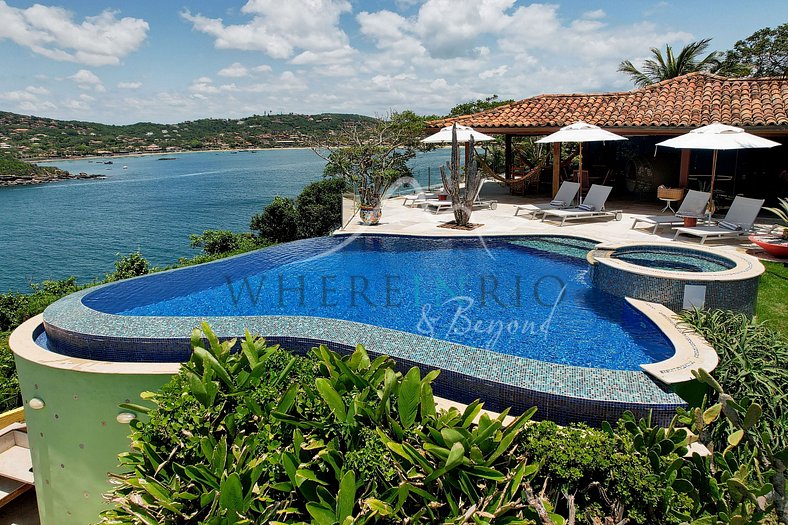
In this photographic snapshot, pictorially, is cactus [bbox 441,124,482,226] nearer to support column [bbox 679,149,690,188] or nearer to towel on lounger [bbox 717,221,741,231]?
towel on lounger [bbox 717,221,741,231]

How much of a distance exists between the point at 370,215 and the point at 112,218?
35481 mm

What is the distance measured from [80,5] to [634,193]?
30.7m

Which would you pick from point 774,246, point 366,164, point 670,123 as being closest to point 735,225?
point 774,246

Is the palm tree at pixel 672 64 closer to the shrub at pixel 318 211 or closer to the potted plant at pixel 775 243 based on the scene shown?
the shrub at pixel 318 211

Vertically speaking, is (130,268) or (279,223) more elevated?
(279,223)

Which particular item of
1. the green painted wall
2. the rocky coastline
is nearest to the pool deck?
the green painted wall

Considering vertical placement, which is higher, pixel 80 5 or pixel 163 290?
pixel 80 5

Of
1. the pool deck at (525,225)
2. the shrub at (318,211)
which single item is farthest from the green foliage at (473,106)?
the pool deck at (525,225)

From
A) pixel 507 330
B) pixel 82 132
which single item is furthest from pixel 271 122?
pixel 507 330

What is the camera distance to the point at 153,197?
180ft

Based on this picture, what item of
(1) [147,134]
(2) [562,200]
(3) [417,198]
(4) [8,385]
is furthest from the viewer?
(1) [147,134]

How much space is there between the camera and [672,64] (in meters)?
28.2

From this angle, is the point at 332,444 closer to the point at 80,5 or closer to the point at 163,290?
the point at 163,290

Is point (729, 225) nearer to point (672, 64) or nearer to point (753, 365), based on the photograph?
point (753, 365)
